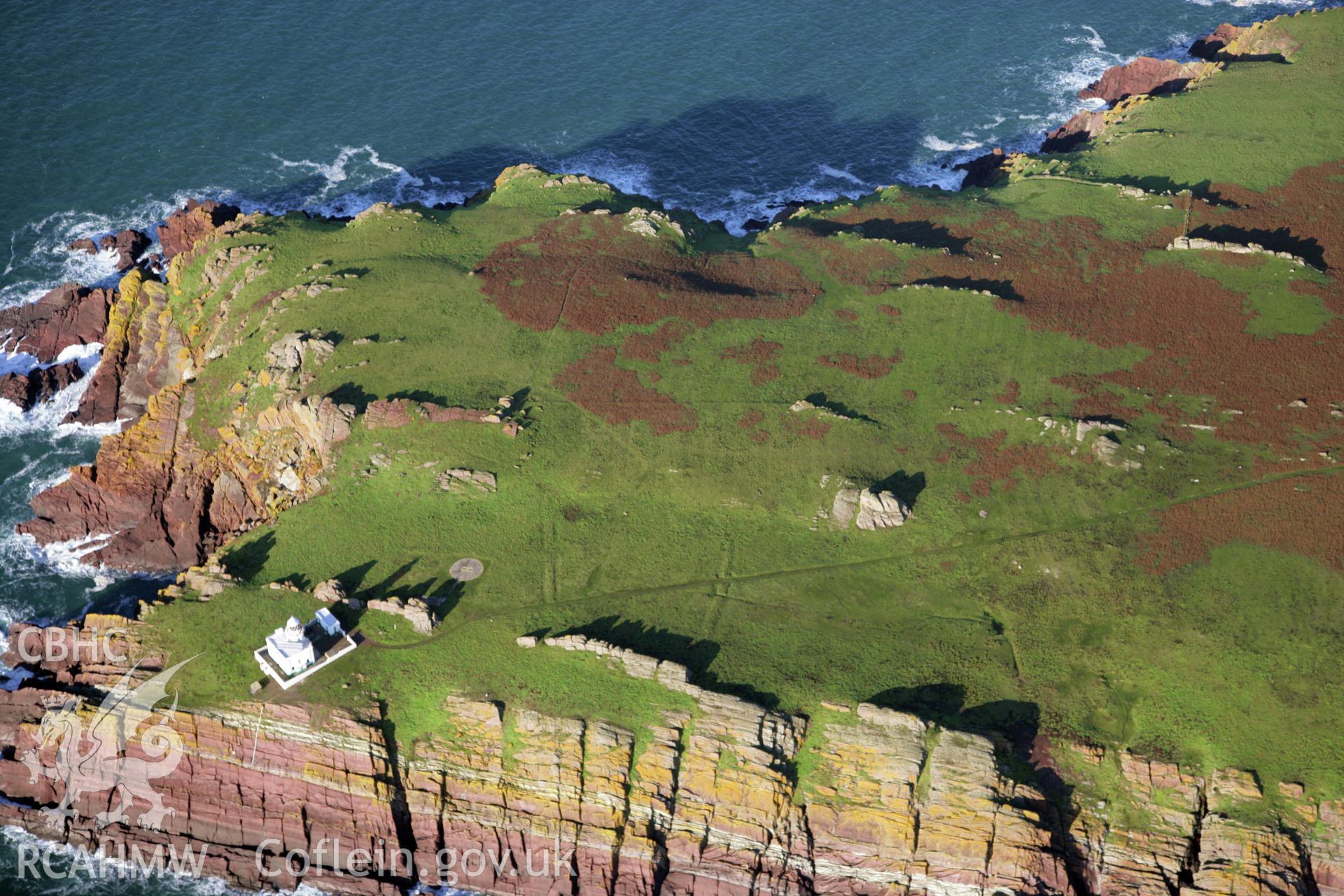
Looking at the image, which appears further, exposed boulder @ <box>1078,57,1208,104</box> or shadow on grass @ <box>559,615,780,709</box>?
exposed boulder @ <box>1078,57,1208,104</box>

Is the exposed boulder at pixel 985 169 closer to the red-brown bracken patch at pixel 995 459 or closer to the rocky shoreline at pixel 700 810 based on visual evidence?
the red-brown bracken patch at pixel 995 459

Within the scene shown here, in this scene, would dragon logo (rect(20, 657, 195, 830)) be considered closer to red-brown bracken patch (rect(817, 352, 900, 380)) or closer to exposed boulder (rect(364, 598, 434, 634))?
exposed boulder (rect(364, 598, 434, 634))

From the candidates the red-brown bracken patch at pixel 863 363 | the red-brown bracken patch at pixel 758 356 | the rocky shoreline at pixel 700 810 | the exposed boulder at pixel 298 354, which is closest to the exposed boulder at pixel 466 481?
the rocky shoreline at pixel 700 810

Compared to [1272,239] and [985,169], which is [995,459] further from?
[985,169]

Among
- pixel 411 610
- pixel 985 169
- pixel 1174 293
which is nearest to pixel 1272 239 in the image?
pixel 1174 293

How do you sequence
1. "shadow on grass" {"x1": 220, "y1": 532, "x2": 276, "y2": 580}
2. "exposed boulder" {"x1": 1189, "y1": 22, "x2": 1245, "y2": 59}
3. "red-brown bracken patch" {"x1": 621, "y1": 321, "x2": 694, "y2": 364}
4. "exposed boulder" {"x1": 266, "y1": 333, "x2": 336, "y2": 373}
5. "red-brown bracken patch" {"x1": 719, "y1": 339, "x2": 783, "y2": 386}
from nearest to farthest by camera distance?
1. "shadow on grass" {"x1": 220, "y1": 532, "x2": 276, "y2": 580}
2. "red-brown bracken patch" {"x1": 719, "y1": 339, "x2": 783, "y2": 386}
3. "exposed boulder" {"x1": 266, "y1": 333, "x2": 336, "y2": 373}
4. "red-brown bracken patch" {"x1": 621, "y1": 321, "x2": 694, "y2": 364}
5. "exposed boulder" {"x1": 1189, "y1": 22, "x2": 1245, "y2": 59}

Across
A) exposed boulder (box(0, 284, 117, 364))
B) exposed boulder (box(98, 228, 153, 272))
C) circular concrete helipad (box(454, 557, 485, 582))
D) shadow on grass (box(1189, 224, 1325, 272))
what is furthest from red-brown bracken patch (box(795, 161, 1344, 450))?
exposed boulder (box(0, 284, 117, 364))
